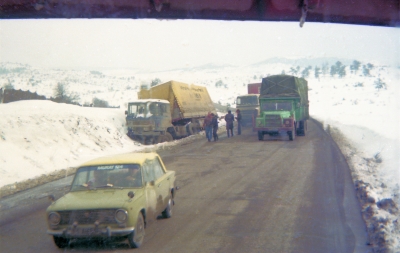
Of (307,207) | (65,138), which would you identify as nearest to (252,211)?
(307,207)

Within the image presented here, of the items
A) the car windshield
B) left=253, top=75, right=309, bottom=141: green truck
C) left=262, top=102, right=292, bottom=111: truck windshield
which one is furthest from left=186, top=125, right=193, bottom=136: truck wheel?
the car windshield

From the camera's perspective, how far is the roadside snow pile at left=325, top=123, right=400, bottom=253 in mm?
6441

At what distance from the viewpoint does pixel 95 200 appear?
6.18m

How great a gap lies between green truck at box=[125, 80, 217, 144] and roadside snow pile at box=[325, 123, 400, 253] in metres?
10.6

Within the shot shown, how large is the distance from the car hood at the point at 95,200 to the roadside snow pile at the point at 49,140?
5.99m

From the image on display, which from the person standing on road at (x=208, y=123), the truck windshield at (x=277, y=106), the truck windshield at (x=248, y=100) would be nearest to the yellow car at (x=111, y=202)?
the person standing on road at (x=208, y=123)

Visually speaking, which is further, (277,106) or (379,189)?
(277,106)

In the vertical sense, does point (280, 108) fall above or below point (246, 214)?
above

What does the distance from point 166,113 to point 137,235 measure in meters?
19.4

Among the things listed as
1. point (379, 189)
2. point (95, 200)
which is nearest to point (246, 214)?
point (95, 200)

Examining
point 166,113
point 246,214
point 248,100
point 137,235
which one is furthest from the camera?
point 248,100

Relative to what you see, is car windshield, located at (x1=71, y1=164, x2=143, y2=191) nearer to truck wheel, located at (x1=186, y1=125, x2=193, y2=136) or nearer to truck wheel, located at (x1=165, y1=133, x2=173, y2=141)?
truck wheel, located at (x1=165, y1=133, x2=173, y2=141)

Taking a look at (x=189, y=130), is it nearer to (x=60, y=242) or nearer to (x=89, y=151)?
(x=89, y=151)

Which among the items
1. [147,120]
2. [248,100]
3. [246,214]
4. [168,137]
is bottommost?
[168,137]
